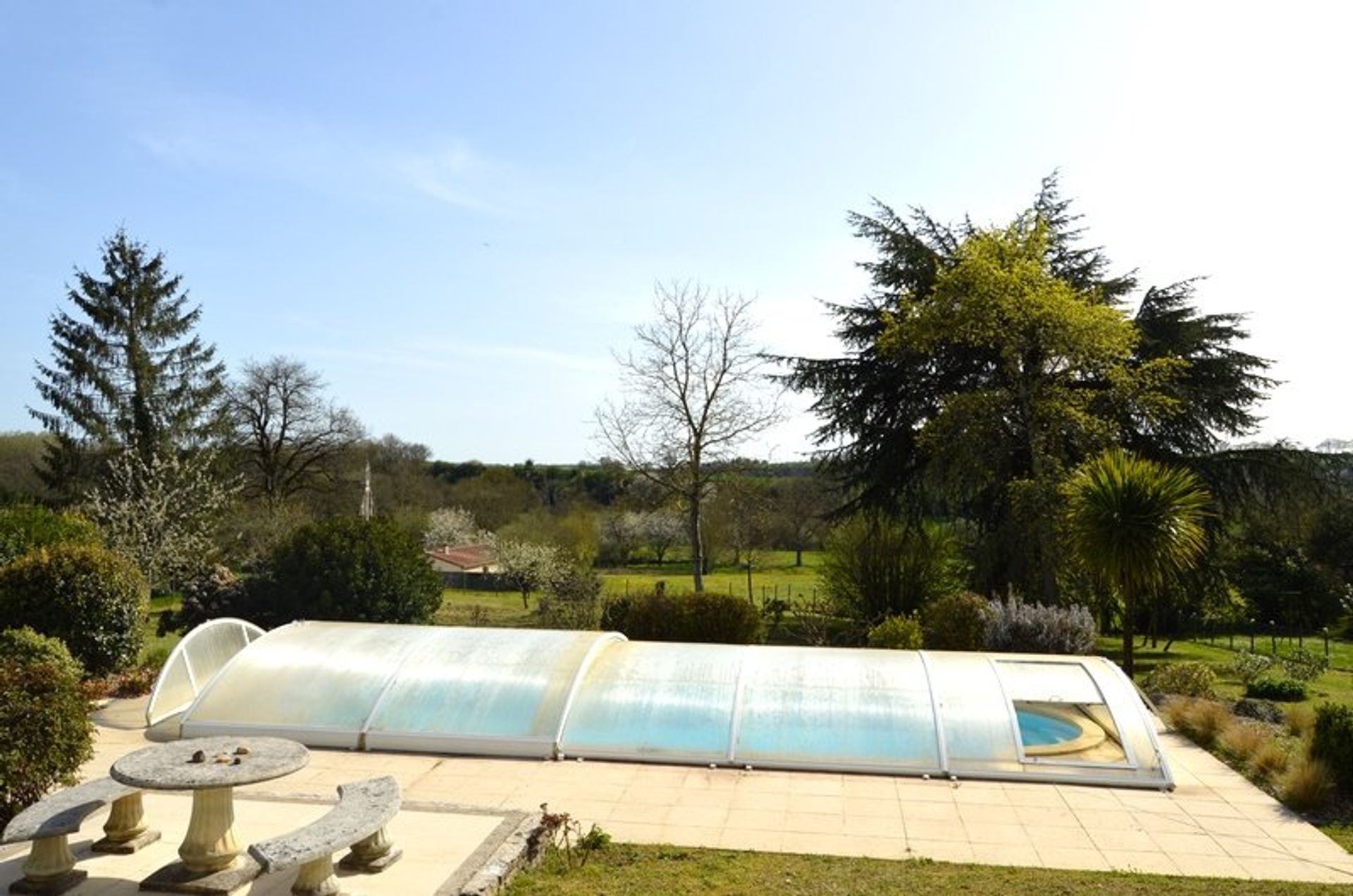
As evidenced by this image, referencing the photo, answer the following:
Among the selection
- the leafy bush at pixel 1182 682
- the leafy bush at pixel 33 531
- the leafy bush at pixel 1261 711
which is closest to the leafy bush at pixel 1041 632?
the leafy bush at pixel 1182 682

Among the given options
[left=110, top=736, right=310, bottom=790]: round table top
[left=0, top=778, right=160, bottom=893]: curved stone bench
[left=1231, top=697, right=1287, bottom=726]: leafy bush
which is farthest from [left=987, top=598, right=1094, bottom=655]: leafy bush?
[left=0, top=778, right=160, bottom=893]: curved stone bench

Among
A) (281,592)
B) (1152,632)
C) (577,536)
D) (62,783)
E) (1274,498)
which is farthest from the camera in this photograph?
(577,536)

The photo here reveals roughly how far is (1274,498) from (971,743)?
55.8 feet

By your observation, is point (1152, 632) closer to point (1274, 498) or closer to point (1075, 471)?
point (1274, 498)

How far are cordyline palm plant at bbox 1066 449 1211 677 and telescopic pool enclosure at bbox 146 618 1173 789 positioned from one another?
3.03 metres

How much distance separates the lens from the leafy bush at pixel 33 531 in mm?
17250

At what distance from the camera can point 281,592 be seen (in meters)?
19.2

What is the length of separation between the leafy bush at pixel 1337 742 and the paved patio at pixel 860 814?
0.75m

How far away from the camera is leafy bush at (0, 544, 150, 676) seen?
14.8 m

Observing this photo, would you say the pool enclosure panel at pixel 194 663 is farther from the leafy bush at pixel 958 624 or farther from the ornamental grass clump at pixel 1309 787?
the ornamental grass clump at pixel 1309 787

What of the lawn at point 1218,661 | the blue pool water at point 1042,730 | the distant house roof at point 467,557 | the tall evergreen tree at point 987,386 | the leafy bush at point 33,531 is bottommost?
the lawn at point 1218,661

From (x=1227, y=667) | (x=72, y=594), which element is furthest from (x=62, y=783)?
(x=1227, y=667)

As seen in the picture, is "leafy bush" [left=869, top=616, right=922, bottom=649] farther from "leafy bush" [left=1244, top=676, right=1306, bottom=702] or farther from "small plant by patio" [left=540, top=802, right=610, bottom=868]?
"small plant by patio" [left=540, top=802, right=610, bottom=868]

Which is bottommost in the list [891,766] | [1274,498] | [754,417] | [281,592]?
[891,766]
